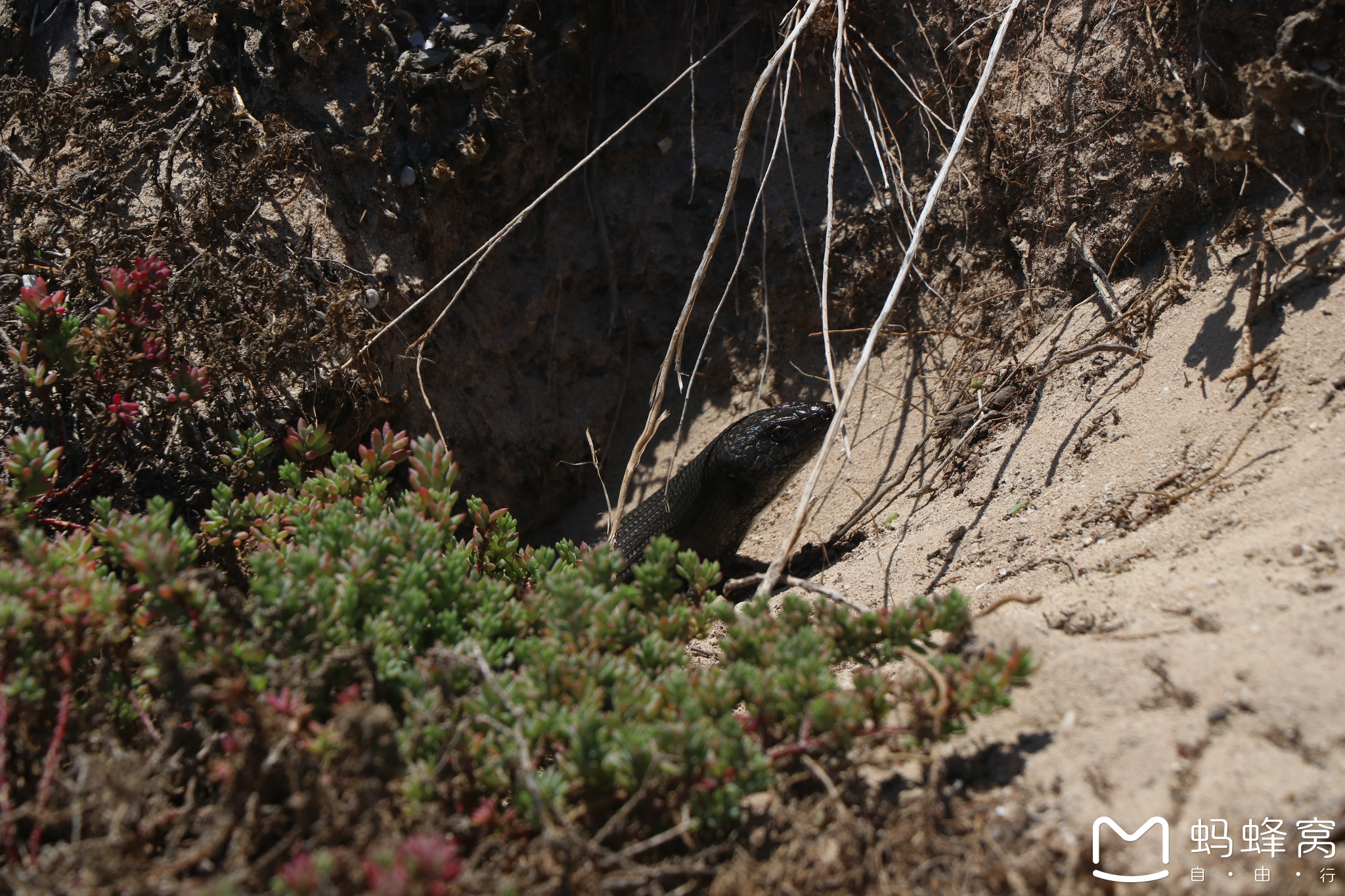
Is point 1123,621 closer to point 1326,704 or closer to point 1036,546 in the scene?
point 1326,704

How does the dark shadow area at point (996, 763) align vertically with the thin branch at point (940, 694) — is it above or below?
below

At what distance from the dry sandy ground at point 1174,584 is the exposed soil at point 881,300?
0.01 meters

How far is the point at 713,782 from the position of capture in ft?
5.30

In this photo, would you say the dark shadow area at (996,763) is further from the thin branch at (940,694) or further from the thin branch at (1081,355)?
the thin branch at (1081,355)

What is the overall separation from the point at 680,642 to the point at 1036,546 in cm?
142

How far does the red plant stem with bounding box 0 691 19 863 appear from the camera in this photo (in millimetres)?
1532

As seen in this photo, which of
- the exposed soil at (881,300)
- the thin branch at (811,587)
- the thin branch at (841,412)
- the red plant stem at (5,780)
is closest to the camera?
the red plant stem at (5,780)

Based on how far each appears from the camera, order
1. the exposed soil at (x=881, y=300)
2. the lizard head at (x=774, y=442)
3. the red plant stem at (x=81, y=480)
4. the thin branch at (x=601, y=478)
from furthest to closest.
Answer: the lizard head at (x=774, y=442)
the thin branch at (x=601, y=478)
the red plant stem at (x=81, y=480)
the exposed soil at (x=881, y=300)

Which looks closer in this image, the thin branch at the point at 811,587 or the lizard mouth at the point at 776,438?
the thin branch at the point at 811,587

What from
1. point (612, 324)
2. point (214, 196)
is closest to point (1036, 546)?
point (612, 324)

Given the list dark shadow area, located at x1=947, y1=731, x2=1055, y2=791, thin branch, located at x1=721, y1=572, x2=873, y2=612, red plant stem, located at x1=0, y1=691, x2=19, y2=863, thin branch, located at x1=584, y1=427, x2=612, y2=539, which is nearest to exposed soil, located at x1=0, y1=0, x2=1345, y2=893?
dark shadow area, located at x1=947, y1=731, x2=1055, y2=791

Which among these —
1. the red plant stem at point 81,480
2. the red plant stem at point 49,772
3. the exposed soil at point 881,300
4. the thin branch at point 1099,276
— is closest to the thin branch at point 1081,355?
the exposed soil at point 881,300

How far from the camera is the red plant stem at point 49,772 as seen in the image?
5.08 feet

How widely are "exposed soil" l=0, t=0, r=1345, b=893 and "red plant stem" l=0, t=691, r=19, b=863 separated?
0.47 m
